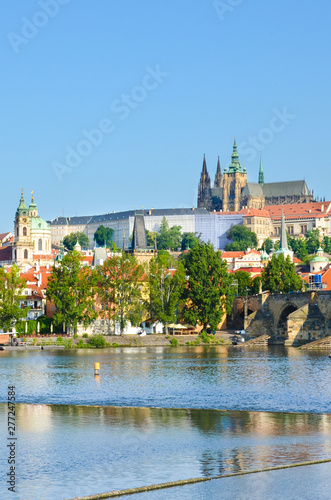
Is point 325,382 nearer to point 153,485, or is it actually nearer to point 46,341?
point 153,485

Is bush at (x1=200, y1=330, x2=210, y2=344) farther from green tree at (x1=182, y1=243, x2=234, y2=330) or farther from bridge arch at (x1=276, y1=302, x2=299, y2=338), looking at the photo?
bridge arch at (x1=276, y1=302, x2=299, y2=338)

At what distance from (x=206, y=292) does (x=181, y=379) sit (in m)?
43.8

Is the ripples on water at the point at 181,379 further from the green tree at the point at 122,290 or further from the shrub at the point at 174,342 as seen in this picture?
the green tree at the point at 122,290

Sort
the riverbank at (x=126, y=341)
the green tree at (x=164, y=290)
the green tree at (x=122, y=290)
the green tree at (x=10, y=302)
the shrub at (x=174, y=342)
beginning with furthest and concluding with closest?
the green tree at (x=164, y=290) → the green tree at (x=122, y=290) → the green tree at (x=10, y=302) → the shrub at (x=174, y=342) → the riverbank at (x=126, y=341)

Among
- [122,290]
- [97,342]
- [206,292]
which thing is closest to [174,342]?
[206,292]

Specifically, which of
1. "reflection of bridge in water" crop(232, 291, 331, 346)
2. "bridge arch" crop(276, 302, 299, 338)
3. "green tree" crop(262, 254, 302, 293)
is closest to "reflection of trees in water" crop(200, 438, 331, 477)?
"reflection of bridge in water" crop(232, 291, 331, 346)

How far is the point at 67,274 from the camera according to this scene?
9612cm

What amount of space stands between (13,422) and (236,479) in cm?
1192

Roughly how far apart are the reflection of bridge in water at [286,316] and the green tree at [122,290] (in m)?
11.0

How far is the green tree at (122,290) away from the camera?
311 ft

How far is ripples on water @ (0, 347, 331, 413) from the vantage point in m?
42.9

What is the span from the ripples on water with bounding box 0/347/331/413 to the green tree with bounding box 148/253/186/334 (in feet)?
45.9

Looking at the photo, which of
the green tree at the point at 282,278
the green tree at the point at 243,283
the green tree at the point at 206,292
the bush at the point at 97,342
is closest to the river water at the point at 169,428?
the bush at the point at 97,342

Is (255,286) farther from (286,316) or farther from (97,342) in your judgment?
(97,342)
